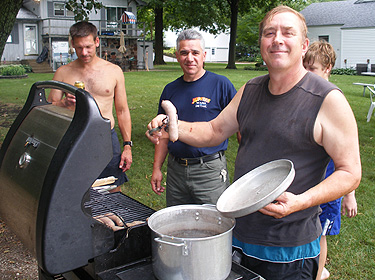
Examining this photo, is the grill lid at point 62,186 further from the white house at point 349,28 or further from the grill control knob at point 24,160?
the white house at point 349,28

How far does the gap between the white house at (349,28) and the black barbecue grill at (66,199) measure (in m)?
33.4

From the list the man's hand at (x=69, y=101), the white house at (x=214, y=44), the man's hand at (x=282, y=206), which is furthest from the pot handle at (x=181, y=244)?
the white house at (x=214, y=44)

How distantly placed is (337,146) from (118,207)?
3.87 ft

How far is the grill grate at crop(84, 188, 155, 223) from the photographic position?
2096 mm

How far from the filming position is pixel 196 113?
3279mm

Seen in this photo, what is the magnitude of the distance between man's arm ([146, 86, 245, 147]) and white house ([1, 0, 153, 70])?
23622 mm

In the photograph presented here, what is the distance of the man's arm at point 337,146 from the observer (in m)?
1.71

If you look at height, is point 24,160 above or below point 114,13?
below

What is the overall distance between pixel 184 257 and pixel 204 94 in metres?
2.01

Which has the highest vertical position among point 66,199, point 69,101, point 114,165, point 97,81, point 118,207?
point 97,81

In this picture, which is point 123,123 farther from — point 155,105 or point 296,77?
point 155,105

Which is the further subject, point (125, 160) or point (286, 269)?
point (125, 160)

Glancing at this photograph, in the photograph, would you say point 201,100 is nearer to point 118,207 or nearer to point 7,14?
point 118,207

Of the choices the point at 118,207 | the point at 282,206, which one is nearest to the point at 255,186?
the point at 282,206
